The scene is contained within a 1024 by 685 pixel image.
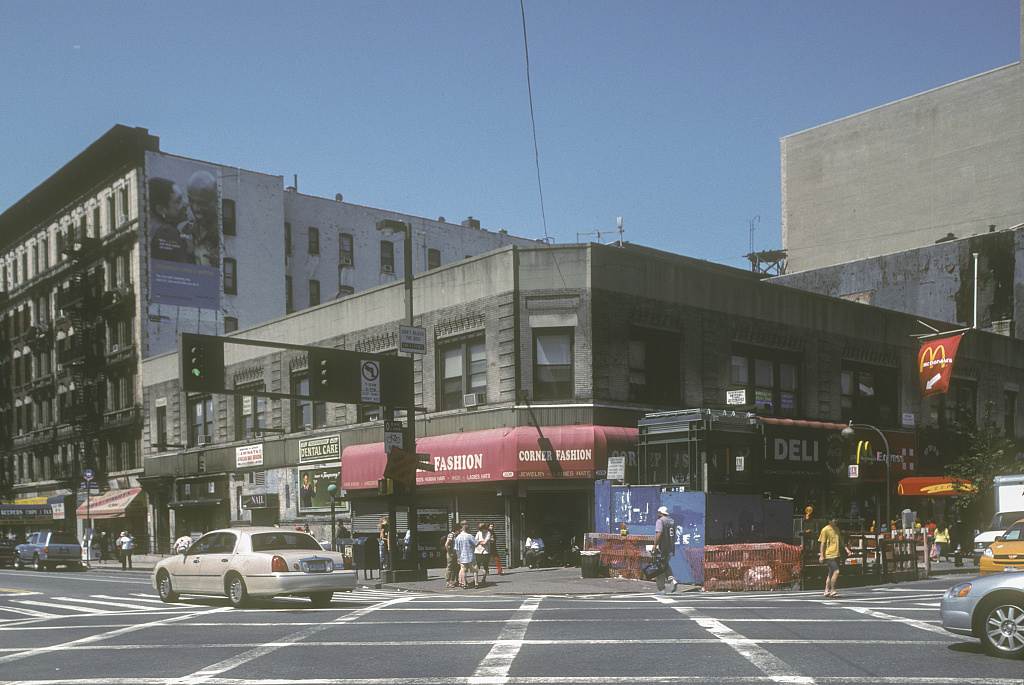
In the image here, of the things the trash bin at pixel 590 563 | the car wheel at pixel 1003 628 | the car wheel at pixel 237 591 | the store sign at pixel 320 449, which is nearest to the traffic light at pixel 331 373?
the car wheel at pixel 237 591

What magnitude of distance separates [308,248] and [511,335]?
110 feet

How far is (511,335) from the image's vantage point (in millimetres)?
30891

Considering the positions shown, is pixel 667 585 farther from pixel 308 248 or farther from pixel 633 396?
pixel 308 248

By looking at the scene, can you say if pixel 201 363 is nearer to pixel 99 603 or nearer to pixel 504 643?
pixel 99 603

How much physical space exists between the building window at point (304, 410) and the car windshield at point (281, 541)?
20664 mm

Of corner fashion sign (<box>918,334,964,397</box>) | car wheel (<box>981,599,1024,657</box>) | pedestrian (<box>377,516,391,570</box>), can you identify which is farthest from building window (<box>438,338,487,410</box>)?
car wheel (<box>981,599,1024,657</box>)

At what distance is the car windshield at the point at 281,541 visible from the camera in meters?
19.0

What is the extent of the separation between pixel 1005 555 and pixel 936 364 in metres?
21.8

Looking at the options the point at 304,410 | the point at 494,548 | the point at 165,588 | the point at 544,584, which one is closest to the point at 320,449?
the point at 304,410

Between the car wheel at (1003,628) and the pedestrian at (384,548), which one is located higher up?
the car wheel at (1003,628)

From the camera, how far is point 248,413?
44469mm

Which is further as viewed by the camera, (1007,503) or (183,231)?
(183,231)

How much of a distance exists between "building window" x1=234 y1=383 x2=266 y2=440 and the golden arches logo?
2793 centimetres

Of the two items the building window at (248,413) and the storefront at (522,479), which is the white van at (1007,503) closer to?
the storefront at (522,479)
